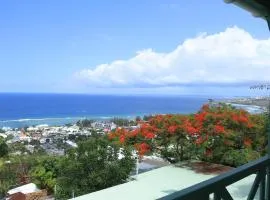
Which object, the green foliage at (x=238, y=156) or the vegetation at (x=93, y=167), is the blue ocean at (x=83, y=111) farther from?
the vegetation at (x=93, y=167)

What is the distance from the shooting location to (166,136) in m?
10.3

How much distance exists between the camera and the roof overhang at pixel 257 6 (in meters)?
2.11

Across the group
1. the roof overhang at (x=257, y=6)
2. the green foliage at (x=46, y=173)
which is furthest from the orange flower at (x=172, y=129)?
the roof overhang at (x=257, y=6)

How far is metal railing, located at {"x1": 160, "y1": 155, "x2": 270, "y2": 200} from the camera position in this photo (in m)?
1.61

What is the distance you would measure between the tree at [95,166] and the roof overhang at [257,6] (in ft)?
23.7

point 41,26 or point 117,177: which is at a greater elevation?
point 41,26

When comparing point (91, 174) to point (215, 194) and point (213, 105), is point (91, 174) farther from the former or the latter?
point (215, 194)

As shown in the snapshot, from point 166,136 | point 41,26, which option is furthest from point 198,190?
point 41,26

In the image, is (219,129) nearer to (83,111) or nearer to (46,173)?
(46,173)

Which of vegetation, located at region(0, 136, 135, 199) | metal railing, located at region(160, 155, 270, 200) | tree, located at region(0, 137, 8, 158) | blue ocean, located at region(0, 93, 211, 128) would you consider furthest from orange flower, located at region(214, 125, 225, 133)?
blue ocean, located at region(0, 93, 211, 128)

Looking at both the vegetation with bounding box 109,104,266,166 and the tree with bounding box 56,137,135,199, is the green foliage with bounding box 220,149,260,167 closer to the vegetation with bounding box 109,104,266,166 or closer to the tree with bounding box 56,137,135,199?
the vegetation with bounding box 109,104,266,166

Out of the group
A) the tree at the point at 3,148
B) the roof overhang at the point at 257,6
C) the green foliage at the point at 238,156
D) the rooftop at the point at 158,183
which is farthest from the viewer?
the tree at the point at 3,148

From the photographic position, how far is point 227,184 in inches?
77.0

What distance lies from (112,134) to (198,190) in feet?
29.0
